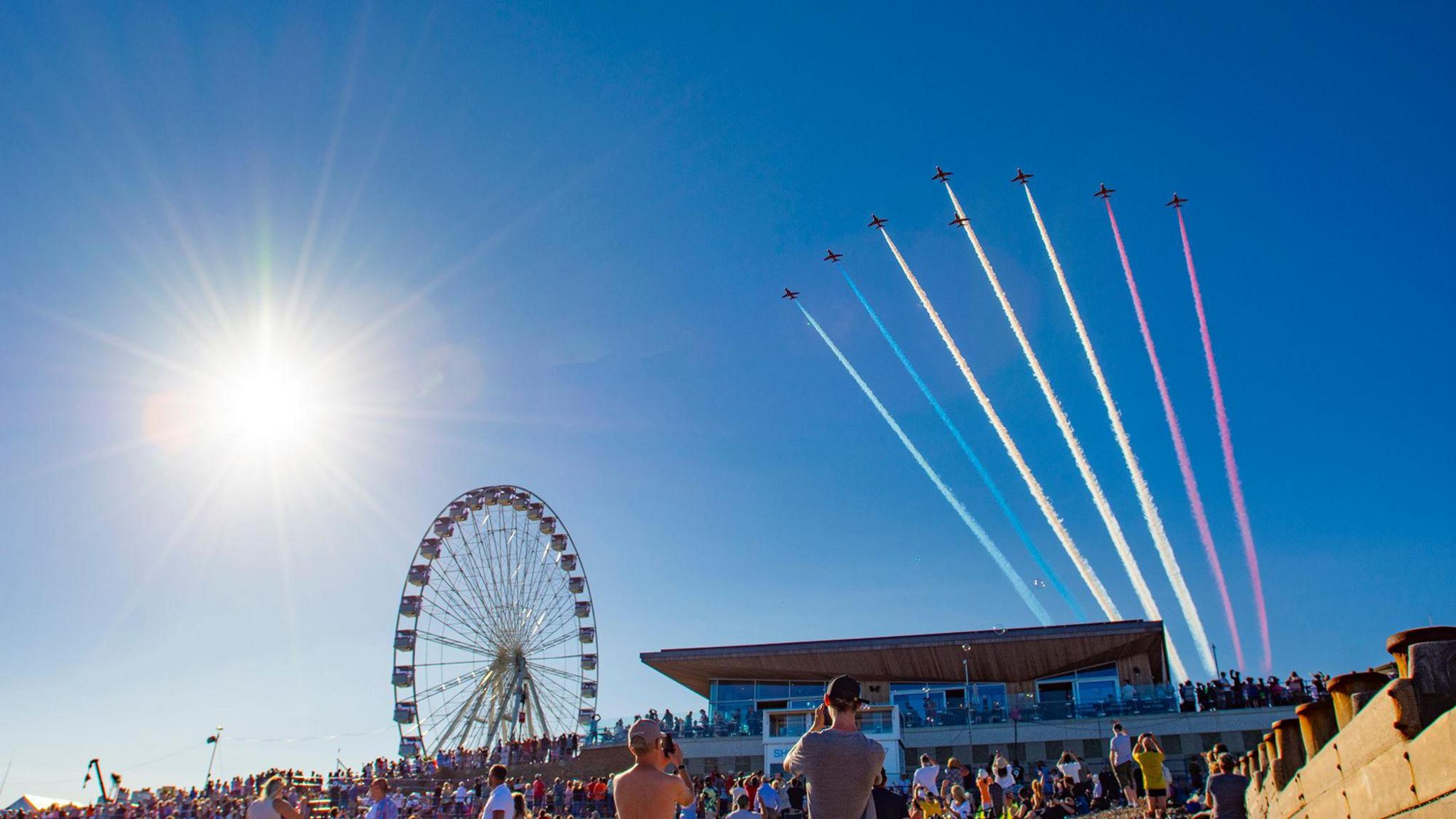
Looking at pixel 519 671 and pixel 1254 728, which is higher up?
pixel 519 671

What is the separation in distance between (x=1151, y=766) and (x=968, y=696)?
28959mm

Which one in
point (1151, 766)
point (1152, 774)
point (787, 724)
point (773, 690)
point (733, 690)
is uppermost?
point (733, 690)

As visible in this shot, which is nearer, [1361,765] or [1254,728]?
[1361,765]

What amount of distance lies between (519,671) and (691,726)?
904 centimetres

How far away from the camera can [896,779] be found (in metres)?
33.2

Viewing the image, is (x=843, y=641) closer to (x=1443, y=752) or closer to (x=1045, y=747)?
(x=1045, y=747)

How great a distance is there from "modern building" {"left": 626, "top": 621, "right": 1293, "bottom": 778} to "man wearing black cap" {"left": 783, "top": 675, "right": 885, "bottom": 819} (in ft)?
98.0

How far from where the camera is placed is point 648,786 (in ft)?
18.8

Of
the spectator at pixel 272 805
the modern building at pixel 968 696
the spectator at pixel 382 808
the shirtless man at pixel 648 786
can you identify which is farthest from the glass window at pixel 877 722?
the shirtless man at pixel 648 786

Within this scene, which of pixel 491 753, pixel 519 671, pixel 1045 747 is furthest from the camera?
pixel 519 671

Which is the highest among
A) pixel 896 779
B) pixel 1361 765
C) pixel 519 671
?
pixel 519 671

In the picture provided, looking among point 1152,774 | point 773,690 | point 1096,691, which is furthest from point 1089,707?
point 1152,774

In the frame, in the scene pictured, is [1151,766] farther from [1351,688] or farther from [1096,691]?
[1096,691]

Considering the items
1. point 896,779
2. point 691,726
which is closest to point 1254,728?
point 896,779
